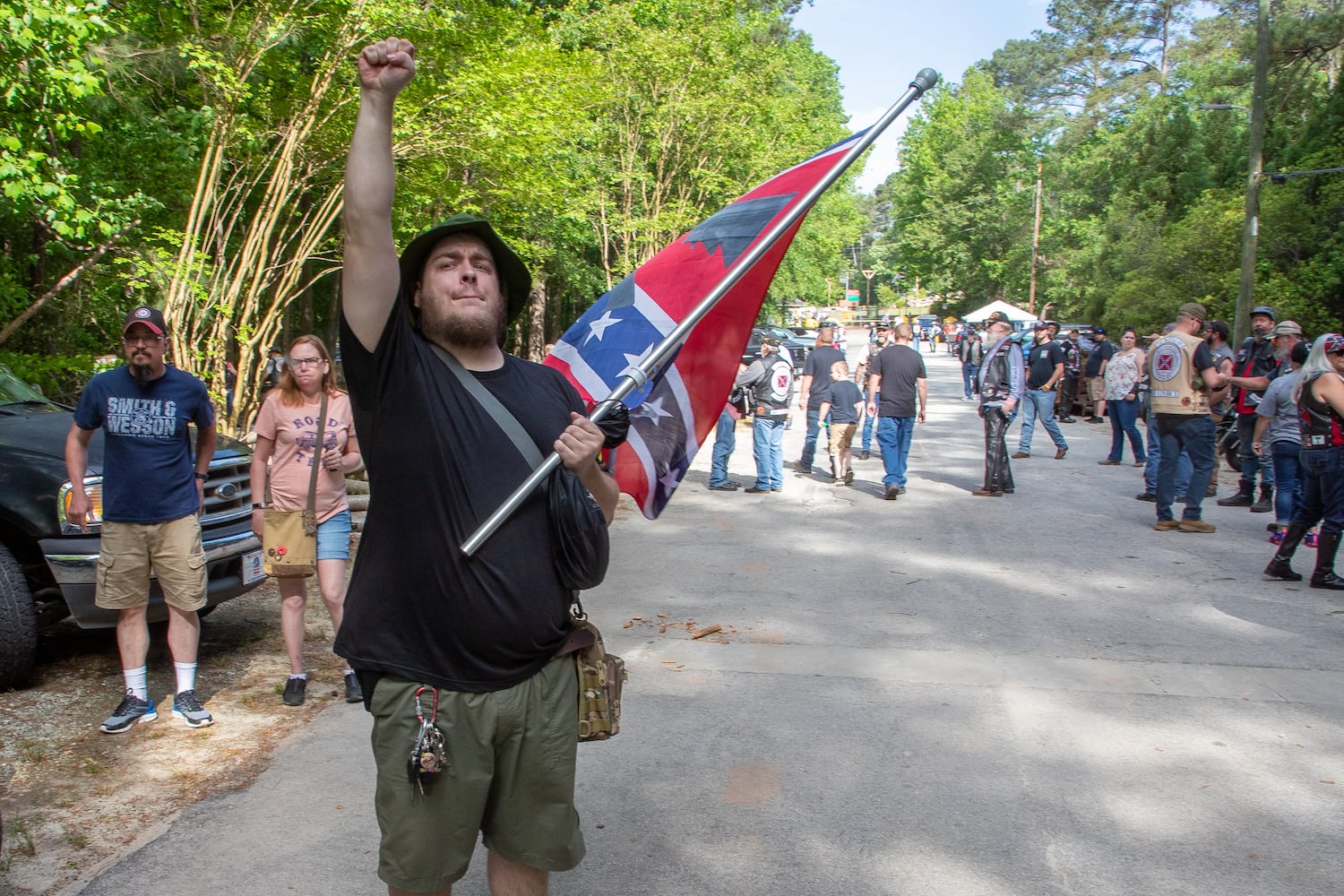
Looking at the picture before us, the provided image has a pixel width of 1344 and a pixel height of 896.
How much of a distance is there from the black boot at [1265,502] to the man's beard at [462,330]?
1095 cm

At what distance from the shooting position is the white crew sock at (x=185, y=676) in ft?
17.6

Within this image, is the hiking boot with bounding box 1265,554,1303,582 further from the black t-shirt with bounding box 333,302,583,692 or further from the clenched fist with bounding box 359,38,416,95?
the clenched fist with bounding box 359,38,416,95

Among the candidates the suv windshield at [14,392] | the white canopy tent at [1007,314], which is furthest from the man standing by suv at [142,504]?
the white canopy tent at [1007,314]

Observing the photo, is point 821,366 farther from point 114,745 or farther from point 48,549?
point 114,745

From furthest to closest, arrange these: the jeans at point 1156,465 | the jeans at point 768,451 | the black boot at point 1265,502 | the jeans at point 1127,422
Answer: the jeans at point 1127,422 < the jeans at point 768,451 < the black boot at point 1265,502 < the jeans at point 1156,465

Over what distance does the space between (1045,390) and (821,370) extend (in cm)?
471

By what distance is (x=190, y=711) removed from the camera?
5.28 metres

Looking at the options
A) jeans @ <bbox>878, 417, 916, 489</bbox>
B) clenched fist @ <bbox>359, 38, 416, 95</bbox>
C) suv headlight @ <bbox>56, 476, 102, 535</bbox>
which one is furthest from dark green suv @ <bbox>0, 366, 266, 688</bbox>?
jeans @ <bbox>878, 417, 916, 489</bbox>

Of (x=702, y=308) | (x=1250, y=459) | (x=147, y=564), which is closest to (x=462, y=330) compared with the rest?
(x=702, y=308)

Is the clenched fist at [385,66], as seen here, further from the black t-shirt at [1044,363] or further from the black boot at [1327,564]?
the black t-shirt at [1044,363]

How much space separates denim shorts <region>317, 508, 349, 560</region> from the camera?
18.4 feet

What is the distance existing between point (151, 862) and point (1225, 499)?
11434 mm

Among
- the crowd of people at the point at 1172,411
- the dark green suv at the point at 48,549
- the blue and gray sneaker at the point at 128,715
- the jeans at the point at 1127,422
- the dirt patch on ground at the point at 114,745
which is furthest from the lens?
the jeans at the point at 1127,422

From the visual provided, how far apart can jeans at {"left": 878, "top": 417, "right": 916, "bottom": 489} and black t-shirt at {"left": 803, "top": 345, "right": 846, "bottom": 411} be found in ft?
4.48
